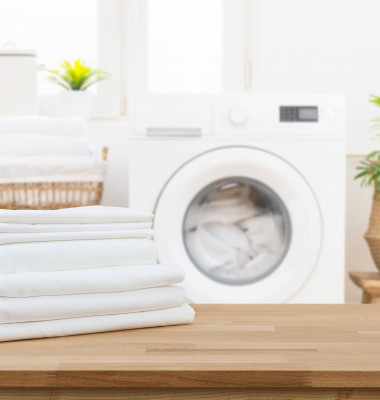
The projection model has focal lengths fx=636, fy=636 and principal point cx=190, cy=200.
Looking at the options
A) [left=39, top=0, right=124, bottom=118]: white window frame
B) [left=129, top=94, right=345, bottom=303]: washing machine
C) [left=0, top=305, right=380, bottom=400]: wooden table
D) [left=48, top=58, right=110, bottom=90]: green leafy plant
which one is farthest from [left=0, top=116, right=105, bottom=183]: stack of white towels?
[left=0, top=305, right=380, bottom=400]: wooden table

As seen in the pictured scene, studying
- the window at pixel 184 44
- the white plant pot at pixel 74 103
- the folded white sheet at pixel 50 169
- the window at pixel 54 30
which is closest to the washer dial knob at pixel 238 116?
the folded white sheet at pixel 50 169

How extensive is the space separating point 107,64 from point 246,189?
1.11 m

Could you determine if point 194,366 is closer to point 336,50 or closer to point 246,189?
point 246,189

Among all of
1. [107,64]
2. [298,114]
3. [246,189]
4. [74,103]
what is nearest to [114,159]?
[74,103]

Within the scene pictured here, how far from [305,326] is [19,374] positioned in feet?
1.04

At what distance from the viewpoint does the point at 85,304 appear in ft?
2.17

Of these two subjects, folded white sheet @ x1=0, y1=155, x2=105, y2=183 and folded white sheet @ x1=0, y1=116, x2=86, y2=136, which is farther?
folded white sheet @ x1=0, y1=116, x2=86, y2=136

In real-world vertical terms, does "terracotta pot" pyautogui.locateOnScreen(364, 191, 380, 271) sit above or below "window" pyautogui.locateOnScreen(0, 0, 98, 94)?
below

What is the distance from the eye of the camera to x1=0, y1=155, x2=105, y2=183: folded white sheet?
1907 millimetres

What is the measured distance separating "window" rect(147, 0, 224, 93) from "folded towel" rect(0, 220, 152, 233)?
219cm

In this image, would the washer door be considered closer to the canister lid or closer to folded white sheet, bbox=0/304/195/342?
the canister lid

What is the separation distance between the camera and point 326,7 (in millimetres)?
2695

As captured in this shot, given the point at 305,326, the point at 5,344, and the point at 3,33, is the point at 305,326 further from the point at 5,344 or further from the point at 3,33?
the point at 3,33

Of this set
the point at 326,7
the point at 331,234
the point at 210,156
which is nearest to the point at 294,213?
the point at 331,234
